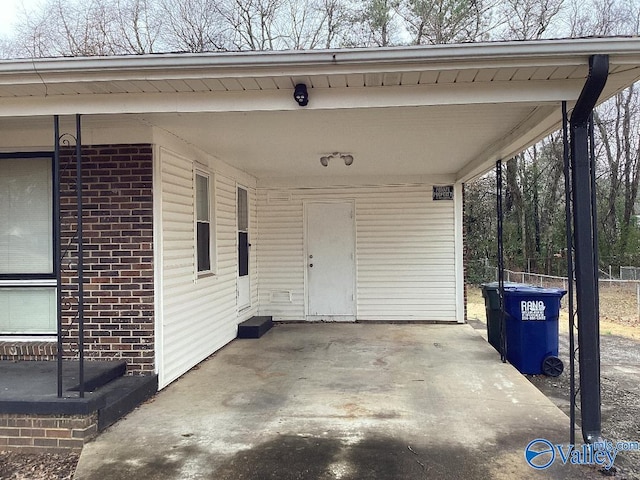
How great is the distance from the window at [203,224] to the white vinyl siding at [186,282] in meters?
0.10

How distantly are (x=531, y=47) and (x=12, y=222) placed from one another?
4449 mm

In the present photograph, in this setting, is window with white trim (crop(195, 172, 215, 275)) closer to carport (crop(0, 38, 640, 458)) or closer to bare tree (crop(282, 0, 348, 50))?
carport (crop(0, 38, 640, 458))

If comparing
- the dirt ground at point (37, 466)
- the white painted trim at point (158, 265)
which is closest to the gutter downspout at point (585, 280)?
the dirt ground at point (37, 466)

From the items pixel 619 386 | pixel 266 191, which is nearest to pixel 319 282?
pixel 266 191

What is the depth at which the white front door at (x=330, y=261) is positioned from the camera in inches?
324

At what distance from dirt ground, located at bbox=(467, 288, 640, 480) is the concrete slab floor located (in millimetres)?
356

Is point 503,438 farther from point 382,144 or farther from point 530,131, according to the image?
point 382,144

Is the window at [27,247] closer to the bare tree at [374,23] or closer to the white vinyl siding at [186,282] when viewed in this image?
the white vinyl siding at [186,282]

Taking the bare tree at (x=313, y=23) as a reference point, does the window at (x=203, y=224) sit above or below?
below

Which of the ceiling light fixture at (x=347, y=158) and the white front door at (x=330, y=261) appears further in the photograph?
the white front door at (x=330, y=261)

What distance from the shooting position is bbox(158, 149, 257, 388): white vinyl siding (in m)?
4.62

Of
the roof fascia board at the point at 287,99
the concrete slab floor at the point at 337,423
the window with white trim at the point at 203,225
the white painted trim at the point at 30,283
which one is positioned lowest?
the concrete slab floor at the point at 337,423

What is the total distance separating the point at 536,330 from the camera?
5512 millimetres

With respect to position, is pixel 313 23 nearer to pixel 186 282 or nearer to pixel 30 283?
pixel 186 282
